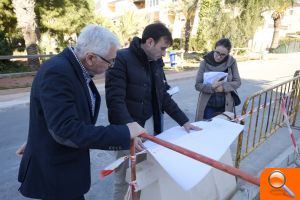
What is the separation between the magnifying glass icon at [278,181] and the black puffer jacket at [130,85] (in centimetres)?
138

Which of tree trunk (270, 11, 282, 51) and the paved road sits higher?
tree trunk (270, 11, 282, 51)

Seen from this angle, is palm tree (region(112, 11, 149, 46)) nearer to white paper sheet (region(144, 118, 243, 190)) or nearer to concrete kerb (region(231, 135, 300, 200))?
concrete kerb (region(231, 135, 300, 200))

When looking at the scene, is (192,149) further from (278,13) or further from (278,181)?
(278,13)

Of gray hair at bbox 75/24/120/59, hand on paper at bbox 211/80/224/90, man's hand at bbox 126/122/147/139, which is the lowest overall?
hand on paper at bbox 211/80/224/90

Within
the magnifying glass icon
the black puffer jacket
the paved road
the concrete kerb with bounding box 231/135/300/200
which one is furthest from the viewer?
the paved road

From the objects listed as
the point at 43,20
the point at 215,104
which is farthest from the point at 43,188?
the point at 43,20

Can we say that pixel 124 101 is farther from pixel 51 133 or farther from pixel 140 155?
pixel 51 133

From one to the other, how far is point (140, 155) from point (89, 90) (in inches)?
24.7

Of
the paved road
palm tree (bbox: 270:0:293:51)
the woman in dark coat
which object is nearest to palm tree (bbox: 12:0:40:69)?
the paved road

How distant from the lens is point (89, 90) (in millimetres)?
1850

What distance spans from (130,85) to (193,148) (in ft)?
2.54

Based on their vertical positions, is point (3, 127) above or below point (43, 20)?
below

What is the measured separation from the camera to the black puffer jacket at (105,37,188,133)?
2416 mm

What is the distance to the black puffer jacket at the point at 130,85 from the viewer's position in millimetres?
2416
